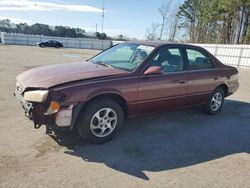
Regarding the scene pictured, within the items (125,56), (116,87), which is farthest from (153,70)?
(125,56)

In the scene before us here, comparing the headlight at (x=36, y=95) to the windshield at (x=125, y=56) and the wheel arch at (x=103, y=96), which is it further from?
the windshield at (x=125, y=56)

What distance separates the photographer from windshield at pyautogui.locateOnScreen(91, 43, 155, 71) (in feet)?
14.7

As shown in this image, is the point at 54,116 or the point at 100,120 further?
the point at 100,120

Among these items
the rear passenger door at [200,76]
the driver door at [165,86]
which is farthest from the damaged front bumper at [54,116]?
the rear passenger door at [200,76]

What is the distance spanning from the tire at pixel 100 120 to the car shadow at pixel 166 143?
15cm

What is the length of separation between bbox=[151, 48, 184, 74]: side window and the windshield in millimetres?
213

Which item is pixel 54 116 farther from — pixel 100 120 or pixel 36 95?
pixel 100 120

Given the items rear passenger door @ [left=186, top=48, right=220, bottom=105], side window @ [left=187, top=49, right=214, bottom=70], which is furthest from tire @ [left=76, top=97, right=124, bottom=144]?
side window @ [left=187, top=49, right=214, bottom=70]

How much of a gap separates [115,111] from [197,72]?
2.20m

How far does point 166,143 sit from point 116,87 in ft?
4.26

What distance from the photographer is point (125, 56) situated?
496 centimetres

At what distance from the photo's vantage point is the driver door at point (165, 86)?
4.37 m

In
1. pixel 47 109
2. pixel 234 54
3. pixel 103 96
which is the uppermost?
pixel 103 96

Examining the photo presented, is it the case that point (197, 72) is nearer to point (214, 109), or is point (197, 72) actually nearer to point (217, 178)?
point (214, 109)
